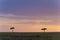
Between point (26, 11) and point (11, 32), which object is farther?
point (26, 11)

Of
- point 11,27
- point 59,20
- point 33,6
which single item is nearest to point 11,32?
point 11,27

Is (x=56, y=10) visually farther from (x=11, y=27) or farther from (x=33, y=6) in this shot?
(x=11, y=27)

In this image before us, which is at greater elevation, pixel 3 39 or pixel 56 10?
pixel 56 10

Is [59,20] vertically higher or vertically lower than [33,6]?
lower

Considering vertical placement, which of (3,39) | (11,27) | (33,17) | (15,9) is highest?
(15,9)

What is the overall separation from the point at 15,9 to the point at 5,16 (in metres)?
0.24

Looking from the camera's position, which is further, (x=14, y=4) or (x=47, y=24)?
(x=14, y=4)

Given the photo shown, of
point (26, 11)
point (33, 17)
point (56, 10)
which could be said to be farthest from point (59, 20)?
point (26, 11)

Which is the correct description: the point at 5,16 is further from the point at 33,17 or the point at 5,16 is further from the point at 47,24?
the point at 47,24

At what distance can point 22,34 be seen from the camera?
2.40 m

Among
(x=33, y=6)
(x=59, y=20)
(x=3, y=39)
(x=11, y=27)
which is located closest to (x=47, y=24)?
(x=59, y=20)

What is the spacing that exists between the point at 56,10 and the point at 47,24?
0.37 metres

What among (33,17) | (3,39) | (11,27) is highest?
(33,17)

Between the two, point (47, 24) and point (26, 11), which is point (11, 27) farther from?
point (47, 24)
